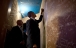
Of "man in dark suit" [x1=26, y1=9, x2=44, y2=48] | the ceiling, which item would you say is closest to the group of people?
"man in dark suit" [x1=26, y1=9, x2=44, y2=48]

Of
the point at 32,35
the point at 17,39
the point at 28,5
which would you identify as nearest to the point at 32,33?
the point at 32,35

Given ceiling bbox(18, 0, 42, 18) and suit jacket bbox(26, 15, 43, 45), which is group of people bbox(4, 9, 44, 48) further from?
ceiling bbox(18, 0, 42, 18)

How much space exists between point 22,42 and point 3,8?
38.3 inches

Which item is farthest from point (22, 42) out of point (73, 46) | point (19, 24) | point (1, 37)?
point (73, 46)

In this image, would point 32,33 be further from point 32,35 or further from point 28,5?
point 28,5

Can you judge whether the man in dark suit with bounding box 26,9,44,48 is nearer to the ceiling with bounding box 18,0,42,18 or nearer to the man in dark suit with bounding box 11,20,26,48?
the man in dark suit with bounding box 11,20,26,48

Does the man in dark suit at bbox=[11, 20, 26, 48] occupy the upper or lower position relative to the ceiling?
lower

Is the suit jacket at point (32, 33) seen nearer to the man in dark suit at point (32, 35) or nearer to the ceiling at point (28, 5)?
the man in dark suit at point (32, 35)

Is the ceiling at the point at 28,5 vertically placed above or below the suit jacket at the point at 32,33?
above

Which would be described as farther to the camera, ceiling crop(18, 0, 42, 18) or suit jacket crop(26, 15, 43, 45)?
ceiling crop(18, 0, 42, 18)

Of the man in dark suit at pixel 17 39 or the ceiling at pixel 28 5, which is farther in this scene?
the ceiling at pixel 28 5

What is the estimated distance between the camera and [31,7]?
3545mm

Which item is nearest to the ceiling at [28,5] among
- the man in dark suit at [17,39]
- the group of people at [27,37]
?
the group of people at [27,37]

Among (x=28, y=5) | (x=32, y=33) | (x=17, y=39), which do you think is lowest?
(x=17, y=39)
